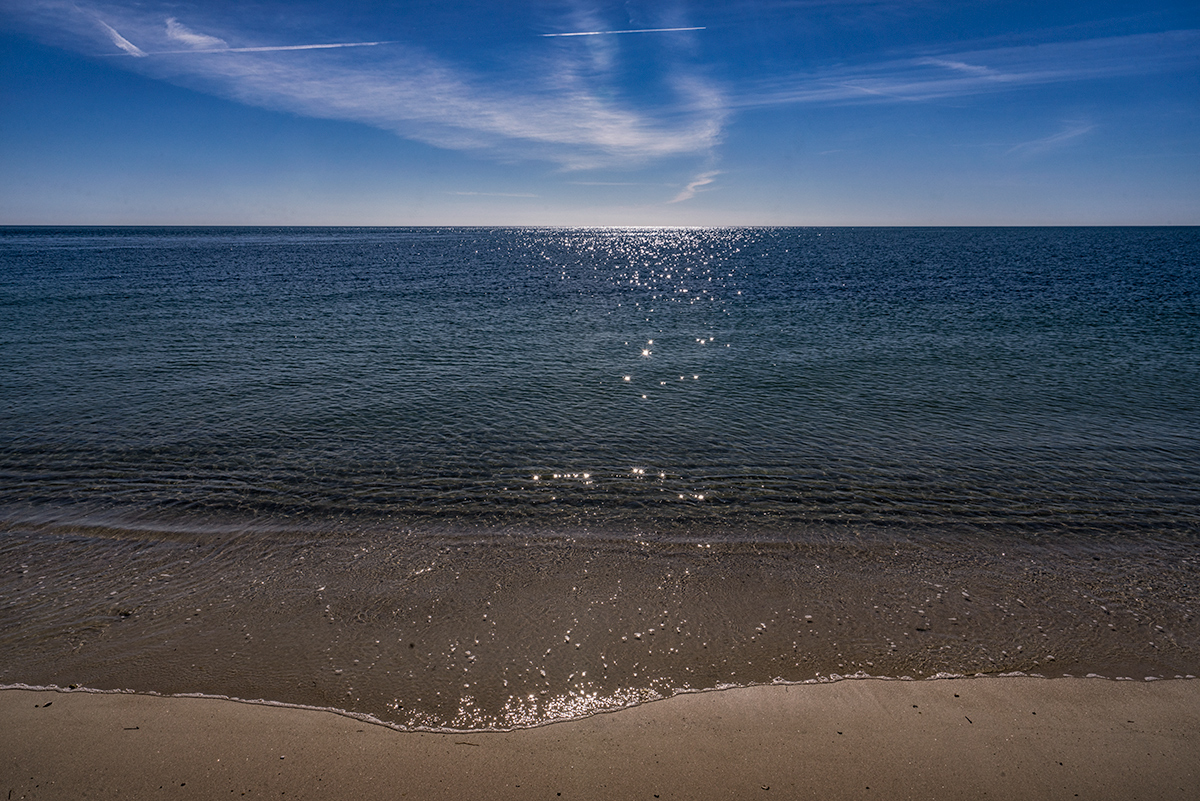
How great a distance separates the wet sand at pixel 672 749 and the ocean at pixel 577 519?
0.42 m

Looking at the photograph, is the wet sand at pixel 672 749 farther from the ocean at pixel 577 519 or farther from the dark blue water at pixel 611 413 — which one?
the dark blue water at pixel 611 413

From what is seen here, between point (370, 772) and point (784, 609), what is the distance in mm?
6613

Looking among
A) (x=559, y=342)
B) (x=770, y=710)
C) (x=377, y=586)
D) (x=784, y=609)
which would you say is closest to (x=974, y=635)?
(x=784, y=609)

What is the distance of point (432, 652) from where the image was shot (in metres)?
8.41

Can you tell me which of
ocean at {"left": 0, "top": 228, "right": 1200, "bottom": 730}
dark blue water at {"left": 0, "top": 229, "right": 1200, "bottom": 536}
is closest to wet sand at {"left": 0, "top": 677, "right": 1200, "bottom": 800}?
ocean at {"left": 0, "top": 228, "right": 1200, "bottom": 730}

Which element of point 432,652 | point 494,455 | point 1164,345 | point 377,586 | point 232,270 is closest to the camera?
point 432,652

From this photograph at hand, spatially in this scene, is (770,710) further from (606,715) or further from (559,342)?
(559,342)

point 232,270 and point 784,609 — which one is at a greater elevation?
point 232,270

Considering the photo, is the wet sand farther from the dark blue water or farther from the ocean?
the dark blue water

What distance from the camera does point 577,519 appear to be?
1273cm

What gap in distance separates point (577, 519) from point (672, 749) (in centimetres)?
636

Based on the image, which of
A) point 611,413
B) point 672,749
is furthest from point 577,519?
point 611,413

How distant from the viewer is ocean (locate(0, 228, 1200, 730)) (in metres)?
8.29

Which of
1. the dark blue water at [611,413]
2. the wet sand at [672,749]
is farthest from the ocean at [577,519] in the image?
the wet sand at [672,749]
